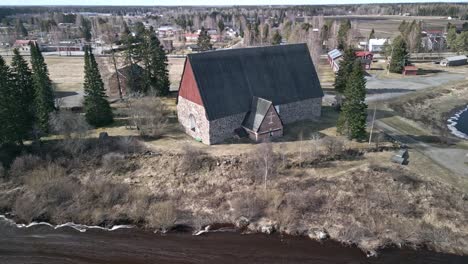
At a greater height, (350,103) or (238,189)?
(350,103)

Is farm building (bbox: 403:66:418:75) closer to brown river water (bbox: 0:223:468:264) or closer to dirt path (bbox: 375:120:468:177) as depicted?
dirt path (bbox: 375:120:468:177)

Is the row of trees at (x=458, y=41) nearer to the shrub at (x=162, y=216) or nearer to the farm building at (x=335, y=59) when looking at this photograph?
the farm building at (x=335, y=59)

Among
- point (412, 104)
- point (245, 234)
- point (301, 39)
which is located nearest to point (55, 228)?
point (245, 234)

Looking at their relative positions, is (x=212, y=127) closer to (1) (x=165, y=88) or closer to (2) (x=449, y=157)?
(1) (x=165, y=88)

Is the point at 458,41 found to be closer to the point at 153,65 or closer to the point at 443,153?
the point at 443,153

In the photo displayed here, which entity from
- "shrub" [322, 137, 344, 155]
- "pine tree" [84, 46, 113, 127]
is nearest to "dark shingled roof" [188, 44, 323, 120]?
"shrub" [322, 137, 344, 155]
